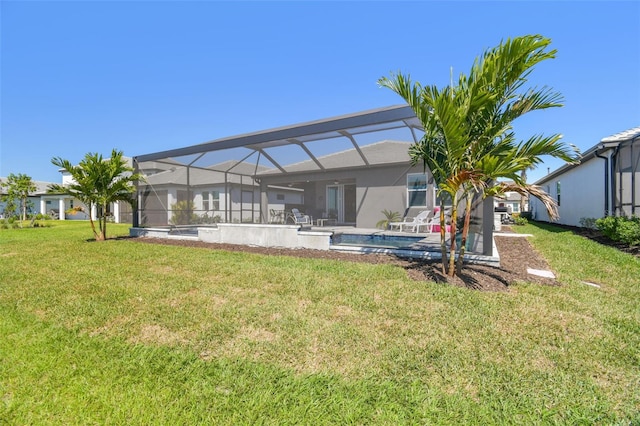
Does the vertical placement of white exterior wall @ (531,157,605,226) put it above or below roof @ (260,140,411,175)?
below

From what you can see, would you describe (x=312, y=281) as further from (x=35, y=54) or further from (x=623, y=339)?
(x=35, y=54)

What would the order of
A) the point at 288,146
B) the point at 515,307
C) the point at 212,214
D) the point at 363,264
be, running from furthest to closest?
the point at 212,214
the point at 288,146
the point at 363,264
the point at 515,307

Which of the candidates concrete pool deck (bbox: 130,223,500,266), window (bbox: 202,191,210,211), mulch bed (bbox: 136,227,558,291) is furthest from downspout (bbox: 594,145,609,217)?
window (bbox: 202,191,210,211)

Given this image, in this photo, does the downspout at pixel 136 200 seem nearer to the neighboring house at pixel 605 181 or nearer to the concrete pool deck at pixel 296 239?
the concrete pool deck at pixel 296 239

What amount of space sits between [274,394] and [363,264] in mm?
4203

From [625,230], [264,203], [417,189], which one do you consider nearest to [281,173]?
[264,203]

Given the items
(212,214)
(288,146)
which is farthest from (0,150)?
(288,146)

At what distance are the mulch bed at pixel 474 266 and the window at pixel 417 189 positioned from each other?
406cm

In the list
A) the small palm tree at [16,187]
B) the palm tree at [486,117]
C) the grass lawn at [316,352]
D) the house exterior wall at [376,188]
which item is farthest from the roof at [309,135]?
the small palm tree at [16,187]

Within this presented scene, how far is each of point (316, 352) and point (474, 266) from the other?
4282 millimetres

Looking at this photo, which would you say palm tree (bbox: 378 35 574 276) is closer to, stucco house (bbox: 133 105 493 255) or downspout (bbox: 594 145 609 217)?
stucco house (bbox: 133 105 493 255)

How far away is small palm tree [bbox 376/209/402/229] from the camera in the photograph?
1268 cm

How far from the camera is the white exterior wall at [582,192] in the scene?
12498mm

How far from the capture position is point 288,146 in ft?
35.0
